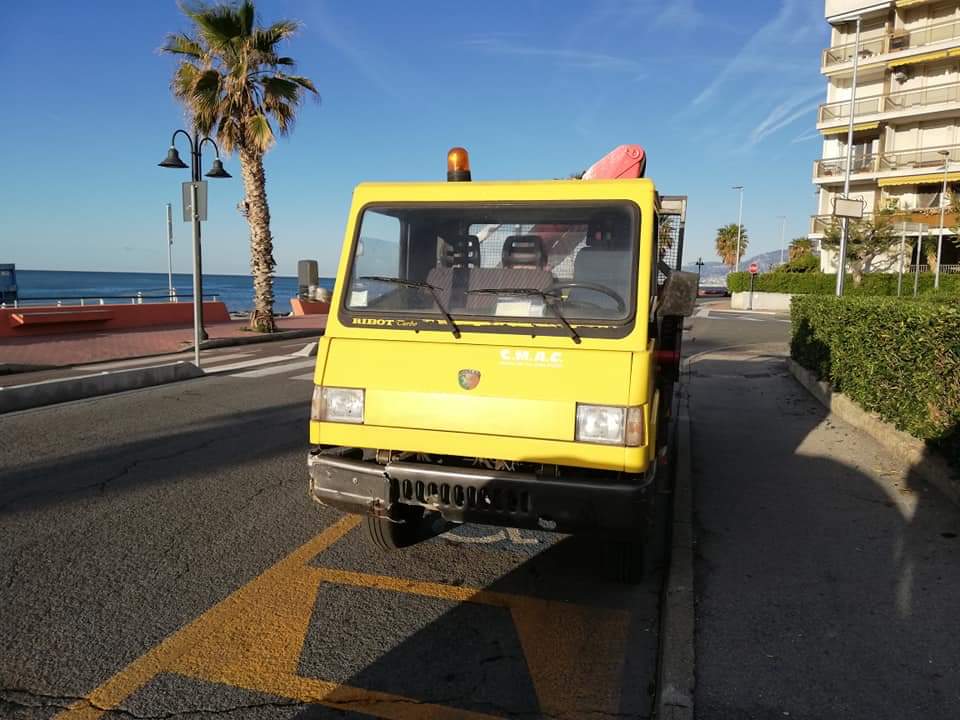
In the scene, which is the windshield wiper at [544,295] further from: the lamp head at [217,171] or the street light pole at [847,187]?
the street light pole at [847,187]

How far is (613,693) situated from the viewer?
297cm

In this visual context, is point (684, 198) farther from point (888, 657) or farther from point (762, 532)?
point (888, 657)

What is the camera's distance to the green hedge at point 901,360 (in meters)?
5.50

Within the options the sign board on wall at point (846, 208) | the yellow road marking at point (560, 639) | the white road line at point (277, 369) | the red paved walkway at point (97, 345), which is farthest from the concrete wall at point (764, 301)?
the yellow road marking at point (560, 639)

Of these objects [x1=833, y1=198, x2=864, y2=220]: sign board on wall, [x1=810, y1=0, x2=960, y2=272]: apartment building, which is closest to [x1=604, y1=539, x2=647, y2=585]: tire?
[x1=833, y1=198, x2=864, y2=220]: sign board on wall

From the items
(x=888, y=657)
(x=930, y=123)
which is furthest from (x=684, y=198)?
(x=930, y=123)

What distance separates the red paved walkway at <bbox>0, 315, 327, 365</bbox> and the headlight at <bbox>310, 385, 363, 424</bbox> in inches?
437

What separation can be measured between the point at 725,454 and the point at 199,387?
306 inches

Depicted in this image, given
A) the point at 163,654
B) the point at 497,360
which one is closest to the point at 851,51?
the point at 497,360

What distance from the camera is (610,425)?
135 inches

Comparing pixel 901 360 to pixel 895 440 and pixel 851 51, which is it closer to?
pixel 895 440

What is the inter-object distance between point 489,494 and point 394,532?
1092 mm

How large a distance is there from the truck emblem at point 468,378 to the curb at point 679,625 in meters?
1.50

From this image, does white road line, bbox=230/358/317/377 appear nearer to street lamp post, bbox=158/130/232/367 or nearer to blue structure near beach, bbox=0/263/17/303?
street lamp post, bbox=158/130/232/367
